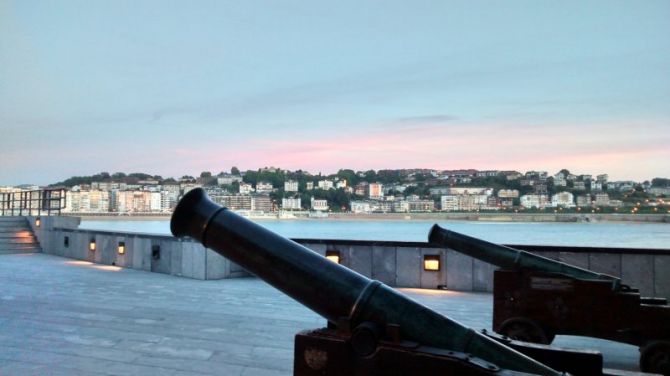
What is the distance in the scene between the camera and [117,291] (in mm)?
8992

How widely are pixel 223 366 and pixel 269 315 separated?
238cm

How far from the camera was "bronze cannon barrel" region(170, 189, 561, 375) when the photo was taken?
2514mm

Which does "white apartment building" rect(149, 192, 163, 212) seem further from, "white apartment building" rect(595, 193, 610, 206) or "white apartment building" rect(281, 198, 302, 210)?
"white apartment building" rect(595, 193, 610, 206)

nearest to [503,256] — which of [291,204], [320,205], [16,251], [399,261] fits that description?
[399,261]

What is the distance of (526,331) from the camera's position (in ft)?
16.3

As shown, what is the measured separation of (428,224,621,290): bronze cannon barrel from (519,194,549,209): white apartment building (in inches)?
4214

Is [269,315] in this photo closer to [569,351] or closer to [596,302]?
[596,302]

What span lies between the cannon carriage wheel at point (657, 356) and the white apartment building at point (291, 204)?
114 m

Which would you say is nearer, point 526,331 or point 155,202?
point 526,331

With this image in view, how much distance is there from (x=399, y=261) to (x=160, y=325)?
514cm

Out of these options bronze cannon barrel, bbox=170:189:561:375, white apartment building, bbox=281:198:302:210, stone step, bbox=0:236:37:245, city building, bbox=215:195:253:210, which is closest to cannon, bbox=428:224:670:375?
bronze cannon barrel, bbox=170:189:561:375

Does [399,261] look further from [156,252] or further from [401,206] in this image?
[401,206]

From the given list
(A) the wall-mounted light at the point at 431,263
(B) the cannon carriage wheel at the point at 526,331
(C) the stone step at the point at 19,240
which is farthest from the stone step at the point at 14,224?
(B) the cannon carriage wheel at the point at 526,331

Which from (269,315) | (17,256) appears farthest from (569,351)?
(17,256)
